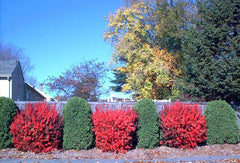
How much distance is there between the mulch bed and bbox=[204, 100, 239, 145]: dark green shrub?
588mm

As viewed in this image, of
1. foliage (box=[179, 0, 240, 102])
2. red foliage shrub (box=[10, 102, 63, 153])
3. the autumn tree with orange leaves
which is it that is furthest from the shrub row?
the autumn tree with orange leaves

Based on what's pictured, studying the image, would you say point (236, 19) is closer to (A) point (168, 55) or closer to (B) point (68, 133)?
(A) point (168, 55)

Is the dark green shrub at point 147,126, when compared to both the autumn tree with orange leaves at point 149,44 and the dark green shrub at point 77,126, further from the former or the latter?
the autumn tree with orange leaves at point 149,44

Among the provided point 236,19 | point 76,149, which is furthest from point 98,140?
point 236,19

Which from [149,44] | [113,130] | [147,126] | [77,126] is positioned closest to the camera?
[113,130]

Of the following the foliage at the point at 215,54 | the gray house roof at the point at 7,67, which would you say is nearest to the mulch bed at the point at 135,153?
the foliage at the point at 215,54

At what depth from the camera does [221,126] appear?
13.0 metres

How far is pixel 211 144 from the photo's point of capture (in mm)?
12867

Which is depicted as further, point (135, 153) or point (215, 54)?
point (215, 54)

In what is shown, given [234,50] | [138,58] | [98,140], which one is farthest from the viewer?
[138,58]

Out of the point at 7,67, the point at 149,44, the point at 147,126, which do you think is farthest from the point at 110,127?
the point at 7,67

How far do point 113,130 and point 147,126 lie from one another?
5.78 ft

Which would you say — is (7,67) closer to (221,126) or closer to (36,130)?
(36,130)

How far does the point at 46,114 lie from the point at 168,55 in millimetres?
14097
